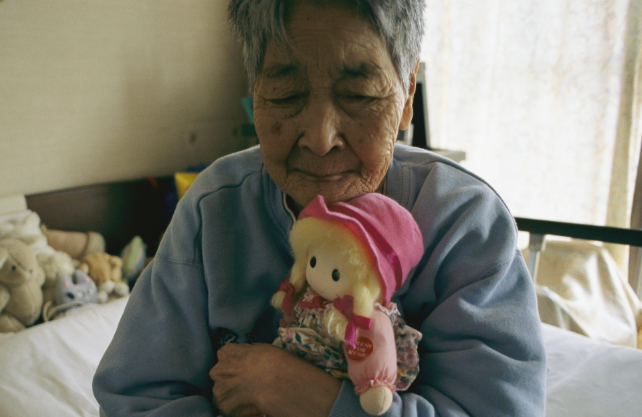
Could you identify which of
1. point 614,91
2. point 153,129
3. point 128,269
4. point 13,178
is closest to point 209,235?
point 128,269

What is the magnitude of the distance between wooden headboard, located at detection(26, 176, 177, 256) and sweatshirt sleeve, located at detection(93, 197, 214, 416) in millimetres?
1519

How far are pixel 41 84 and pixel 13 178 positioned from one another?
469 millimetres

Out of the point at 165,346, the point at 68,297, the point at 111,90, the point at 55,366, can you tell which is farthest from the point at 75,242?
the point at 165,346

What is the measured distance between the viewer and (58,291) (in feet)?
5.70

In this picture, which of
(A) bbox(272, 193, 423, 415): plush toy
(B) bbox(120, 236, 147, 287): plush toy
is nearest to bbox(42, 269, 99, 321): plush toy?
(B) bbox(120, 236, 147, 287): plush toy

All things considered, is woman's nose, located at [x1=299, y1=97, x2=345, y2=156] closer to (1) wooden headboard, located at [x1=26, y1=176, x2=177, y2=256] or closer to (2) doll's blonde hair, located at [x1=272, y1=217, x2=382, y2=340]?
(2) doll's blonde hair, located at [x1=272, y1=217, x2=382, y2=340]

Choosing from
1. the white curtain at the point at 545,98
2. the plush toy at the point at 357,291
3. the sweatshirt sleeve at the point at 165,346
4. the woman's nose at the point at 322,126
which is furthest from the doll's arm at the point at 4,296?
the white curtain at the point at 545,98

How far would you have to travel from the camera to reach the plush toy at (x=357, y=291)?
59 centimetres

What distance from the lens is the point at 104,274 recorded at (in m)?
1.93

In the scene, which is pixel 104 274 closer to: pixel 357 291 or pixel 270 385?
pixel 270 385

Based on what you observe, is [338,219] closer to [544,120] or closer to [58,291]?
[58,291]

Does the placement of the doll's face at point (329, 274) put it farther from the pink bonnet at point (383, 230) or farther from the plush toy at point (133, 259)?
the plush toy at point (133, 259)

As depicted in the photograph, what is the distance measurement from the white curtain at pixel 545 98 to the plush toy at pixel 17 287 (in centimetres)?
226

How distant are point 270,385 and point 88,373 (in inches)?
33.8
